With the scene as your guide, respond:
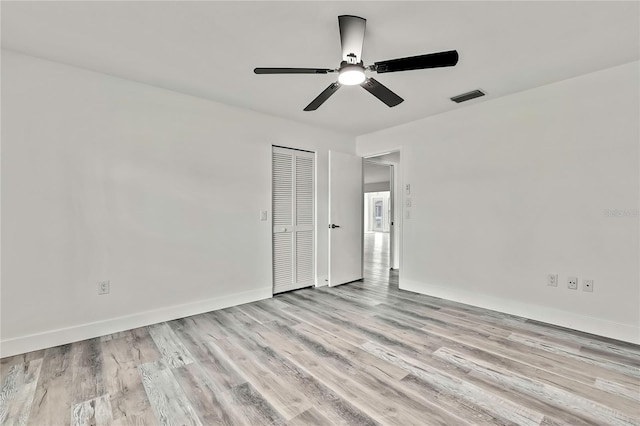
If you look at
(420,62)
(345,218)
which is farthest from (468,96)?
(345,218)

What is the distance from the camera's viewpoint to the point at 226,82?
9.48ft

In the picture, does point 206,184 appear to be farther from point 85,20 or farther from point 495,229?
point 495,229

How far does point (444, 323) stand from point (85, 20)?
12.7ft

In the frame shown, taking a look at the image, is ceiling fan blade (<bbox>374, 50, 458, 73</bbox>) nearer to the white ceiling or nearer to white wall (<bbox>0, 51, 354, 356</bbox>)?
the white ceiling

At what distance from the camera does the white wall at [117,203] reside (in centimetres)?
237

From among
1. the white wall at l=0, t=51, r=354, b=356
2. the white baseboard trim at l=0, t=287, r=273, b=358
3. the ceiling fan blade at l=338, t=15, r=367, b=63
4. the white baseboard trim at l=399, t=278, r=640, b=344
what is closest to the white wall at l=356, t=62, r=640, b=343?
the white baseboard trim at l=399, t=278, r=640, b=344

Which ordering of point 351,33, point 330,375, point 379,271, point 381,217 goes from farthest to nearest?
1. point 381,217
2. point 379,271
3. point 330,375
4. point 351,33

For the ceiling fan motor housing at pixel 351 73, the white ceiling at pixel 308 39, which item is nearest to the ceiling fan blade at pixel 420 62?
the ceiling fan motor housing at pixel 351 73

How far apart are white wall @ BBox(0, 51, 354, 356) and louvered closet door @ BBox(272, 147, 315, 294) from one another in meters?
0.26

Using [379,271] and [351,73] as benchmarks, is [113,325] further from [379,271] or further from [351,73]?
[379,271]

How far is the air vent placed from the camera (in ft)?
10.2

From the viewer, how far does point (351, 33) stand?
195 centimetres

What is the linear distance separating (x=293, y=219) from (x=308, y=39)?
2442mm

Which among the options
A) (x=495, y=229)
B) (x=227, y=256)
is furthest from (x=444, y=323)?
(x=227, y=256)
